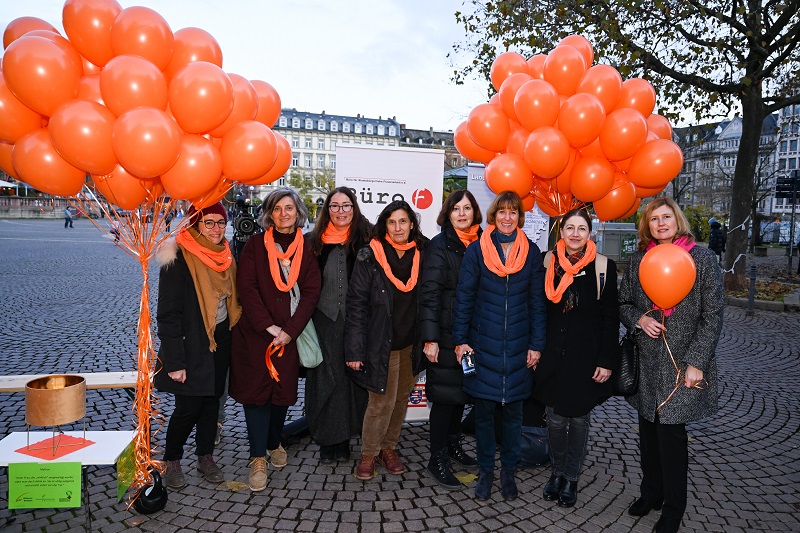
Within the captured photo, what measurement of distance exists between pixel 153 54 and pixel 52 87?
1.74 ft

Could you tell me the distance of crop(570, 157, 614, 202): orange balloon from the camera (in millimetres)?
3887

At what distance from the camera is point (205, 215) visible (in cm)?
354

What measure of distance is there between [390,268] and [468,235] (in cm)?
64

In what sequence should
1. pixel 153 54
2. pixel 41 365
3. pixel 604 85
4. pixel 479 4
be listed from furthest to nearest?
pixel 479 4
pixel 41 365
pixel 604 85
pixel 153 54

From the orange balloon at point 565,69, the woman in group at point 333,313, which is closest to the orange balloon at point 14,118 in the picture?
the woman in group at point 333,313

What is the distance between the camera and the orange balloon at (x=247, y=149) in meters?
3.00

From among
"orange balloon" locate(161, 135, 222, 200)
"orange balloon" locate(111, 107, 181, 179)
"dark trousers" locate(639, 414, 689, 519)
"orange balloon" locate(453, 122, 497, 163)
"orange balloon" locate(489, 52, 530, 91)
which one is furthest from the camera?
A: "orange balloon" locate(453, 122, 497, 163)

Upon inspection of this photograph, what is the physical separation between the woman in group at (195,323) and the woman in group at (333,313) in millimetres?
666

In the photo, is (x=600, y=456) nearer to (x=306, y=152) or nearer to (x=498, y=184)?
(x=498, y=184)

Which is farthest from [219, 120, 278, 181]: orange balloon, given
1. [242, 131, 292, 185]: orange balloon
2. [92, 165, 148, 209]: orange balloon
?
[92, 165, 148, 209]: orange balloon

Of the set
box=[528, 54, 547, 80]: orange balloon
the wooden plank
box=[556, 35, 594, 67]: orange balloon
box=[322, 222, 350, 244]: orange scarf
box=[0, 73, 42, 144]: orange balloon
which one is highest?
box=[556, 35, 594, 67]: orange balloon

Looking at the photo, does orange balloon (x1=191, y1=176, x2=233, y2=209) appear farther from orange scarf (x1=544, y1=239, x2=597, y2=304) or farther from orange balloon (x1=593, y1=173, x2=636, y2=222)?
orange balloon (x1=593, y1=173, x2=636, y2=222)

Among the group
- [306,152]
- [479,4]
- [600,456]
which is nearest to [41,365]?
[600,456]

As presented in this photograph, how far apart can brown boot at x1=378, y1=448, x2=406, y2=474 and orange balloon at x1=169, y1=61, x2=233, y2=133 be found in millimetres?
2766
